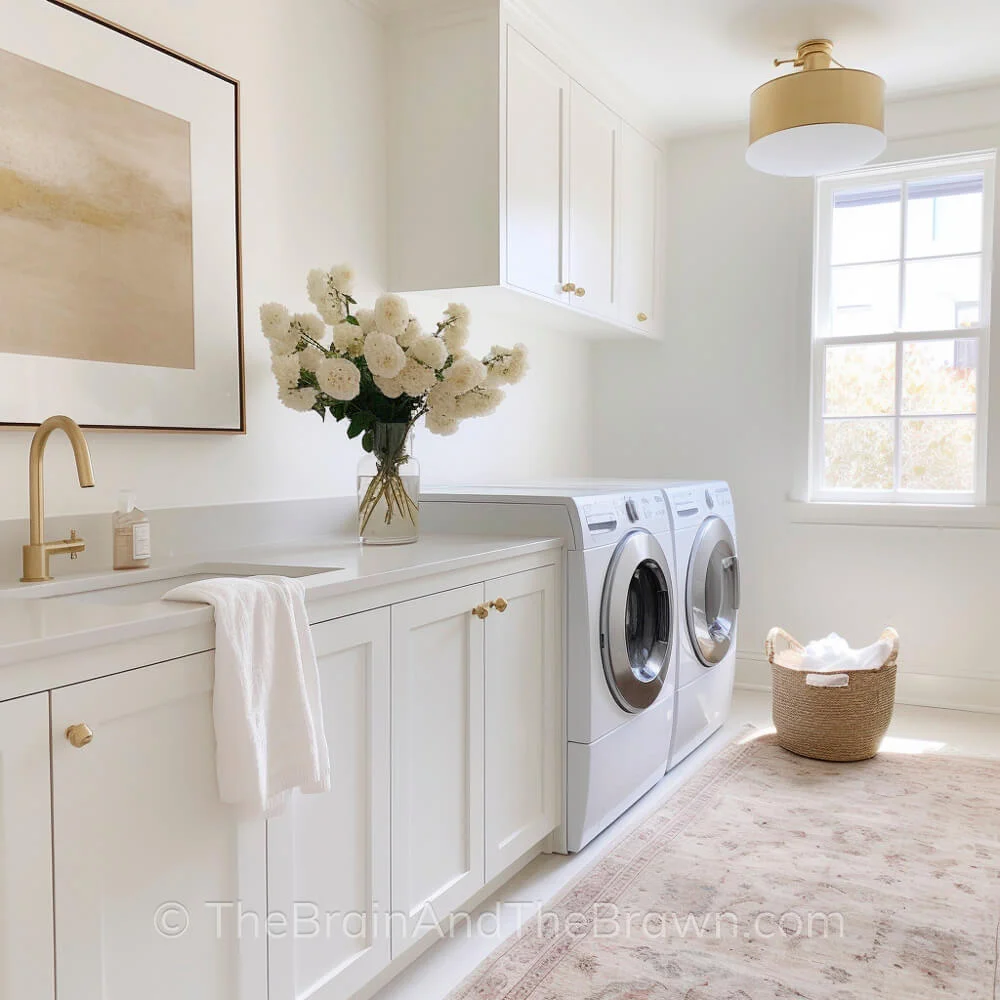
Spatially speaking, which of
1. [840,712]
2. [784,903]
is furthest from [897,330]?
[784,903]

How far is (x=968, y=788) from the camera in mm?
2805

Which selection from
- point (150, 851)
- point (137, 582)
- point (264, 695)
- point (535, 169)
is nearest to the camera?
point (150, 851)

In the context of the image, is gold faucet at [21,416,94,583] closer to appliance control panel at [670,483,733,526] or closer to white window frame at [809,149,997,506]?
appliance control panel at [670,483,733,526]

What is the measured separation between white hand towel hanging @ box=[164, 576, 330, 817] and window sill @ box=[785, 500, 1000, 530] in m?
2.93

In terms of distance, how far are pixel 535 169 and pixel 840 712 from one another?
198 cm

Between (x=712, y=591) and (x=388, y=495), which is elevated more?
(x=388, y=495)

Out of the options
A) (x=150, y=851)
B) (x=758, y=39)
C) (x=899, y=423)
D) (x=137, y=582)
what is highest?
(x=758, y=39)

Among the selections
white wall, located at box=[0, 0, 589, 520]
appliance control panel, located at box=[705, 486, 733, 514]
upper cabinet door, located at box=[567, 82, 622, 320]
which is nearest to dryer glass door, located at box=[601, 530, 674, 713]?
appliance control panel, located at box=[705, 486, 733, 514]

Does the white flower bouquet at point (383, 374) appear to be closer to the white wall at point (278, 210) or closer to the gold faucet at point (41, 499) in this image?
the white wall at point (278, 210)

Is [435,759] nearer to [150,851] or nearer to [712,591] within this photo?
[150,851]

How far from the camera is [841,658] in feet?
10.2

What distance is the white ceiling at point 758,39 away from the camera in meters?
2.83

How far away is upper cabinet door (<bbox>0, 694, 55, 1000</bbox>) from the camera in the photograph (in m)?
1.02

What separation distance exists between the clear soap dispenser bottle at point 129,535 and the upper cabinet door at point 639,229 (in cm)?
228
